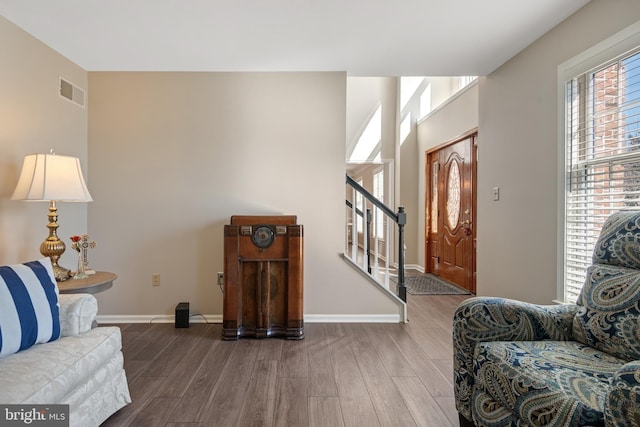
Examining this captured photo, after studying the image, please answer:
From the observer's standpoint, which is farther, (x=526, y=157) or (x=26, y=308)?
(x=526, y=157)

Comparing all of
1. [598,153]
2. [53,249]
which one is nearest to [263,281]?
[53,249]

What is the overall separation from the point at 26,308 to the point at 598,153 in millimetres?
3164

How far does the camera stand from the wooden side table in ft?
6.05

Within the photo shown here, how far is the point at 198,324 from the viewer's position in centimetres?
293

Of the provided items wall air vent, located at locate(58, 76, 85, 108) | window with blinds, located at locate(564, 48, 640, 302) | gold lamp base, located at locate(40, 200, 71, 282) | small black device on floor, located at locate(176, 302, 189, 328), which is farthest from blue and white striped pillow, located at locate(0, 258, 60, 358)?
window with blinds, located at locate(564, 48, 640, 302)

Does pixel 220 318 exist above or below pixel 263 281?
below

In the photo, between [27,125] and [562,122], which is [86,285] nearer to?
[27,125]

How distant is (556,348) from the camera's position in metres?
1.31

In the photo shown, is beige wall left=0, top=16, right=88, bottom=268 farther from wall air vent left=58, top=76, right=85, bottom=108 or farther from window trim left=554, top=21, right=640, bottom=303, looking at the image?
window trim left=554, top=21, right=640, bottom=303

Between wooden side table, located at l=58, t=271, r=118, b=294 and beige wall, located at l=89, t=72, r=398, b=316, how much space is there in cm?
92

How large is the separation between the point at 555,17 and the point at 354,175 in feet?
22.7

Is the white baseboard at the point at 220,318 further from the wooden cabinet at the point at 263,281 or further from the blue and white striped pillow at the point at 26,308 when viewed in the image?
the blue and white striped pillow at the point at 26,308

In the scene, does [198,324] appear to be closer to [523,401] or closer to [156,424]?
[156,424]

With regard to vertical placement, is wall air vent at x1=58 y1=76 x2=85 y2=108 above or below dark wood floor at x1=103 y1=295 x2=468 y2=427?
above
